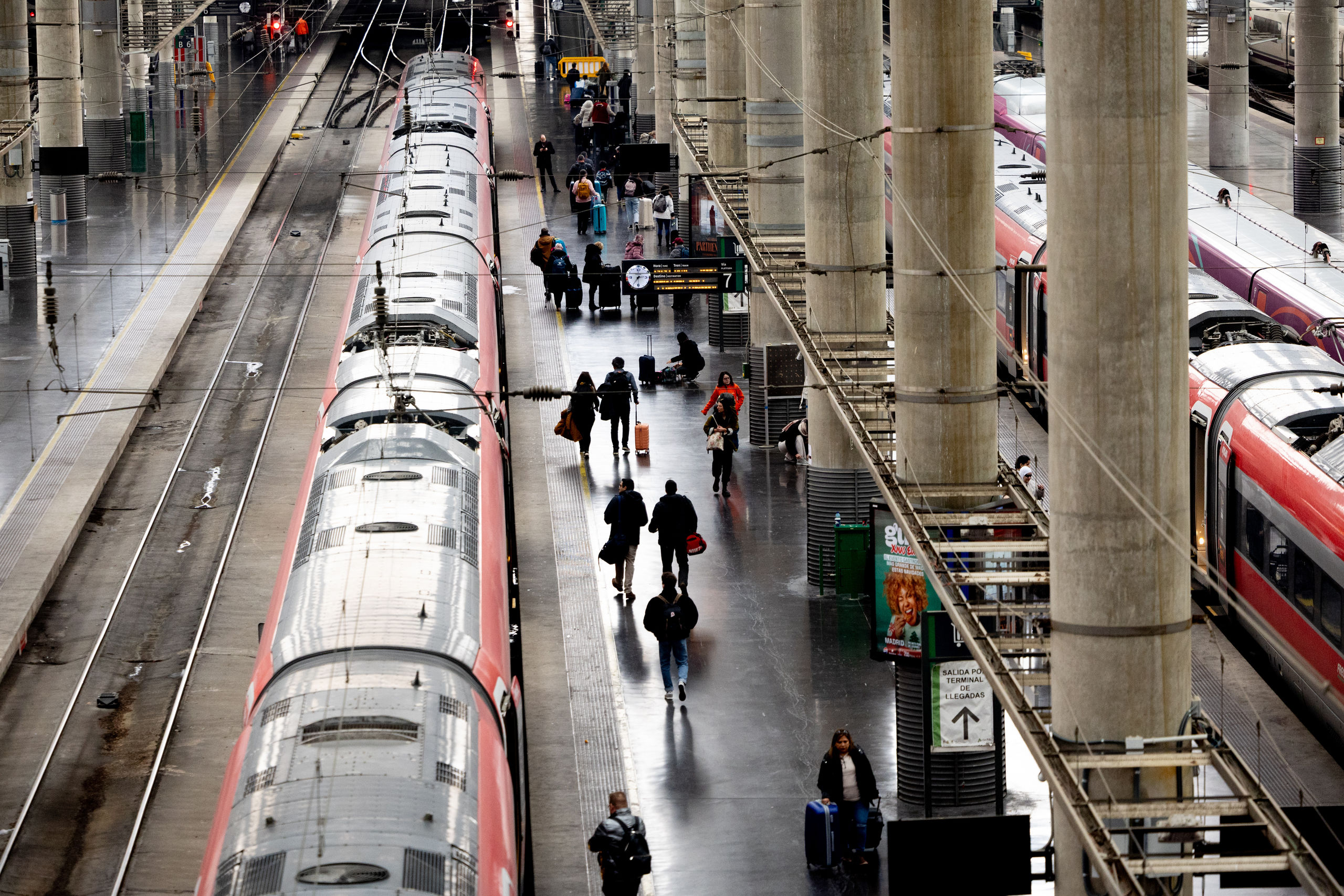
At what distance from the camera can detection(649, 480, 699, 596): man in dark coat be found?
76.0ft

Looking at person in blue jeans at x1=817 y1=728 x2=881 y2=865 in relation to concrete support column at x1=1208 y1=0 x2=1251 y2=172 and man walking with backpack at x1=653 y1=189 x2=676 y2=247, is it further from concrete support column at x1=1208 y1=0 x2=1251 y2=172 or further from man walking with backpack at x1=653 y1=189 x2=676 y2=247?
concrete support column at x1=1208 y1=0 x2=1251 y2=172

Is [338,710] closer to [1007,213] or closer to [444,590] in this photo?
[444,590]

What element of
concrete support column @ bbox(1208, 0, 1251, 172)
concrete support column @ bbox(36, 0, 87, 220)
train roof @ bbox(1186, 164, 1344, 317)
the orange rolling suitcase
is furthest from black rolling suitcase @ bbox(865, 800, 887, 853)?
concrete support column @ bbox(1208, 0, 1251, 172)

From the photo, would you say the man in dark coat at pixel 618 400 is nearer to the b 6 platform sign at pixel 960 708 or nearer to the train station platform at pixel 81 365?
the train station platform at pixel 81 365

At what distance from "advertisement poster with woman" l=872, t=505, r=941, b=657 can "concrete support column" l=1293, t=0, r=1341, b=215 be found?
29.2 meters

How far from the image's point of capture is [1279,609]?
19531 mm

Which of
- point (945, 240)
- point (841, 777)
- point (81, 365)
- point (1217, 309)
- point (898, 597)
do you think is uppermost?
point (945, 240)

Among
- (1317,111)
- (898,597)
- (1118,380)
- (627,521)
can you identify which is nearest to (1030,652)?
(1118,380)

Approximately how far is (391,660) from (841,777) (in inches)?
179

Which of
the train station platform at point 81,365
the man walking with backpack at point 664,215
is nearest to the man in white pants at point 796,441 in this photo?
the train station platform at point 81,365

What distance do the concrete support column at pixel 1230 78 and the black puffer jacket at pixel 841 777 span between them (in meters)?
35.7

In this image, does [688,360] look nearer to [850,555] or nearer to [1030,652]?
[850,555]

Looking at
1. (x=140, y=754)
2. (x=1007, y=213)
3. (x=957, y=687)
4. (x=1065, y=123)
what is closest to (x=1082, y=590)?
(x=1065, y=123)

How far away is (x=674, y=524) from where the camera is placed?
912 inches
